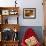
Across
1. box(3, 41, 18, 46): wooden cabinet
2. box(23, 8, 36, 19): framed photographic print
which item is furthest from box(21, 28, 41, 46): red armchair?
box(23, 8, 36, 19): framed photographic print

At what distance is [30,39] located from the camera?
559cm

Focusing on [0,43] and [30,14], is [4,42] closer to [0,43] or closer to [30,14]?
[0,43]

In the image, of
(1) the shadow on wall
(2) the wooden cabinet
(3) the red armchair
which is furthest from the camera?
(1) the shadow on wall

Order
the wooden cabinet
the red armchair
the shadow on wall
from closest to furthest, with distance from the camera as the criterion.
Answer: the red armchair
the wooden cabinet
the shadow on wall

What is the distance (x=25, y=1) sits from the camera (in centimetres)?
616

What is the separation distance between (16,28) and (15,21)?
290mm

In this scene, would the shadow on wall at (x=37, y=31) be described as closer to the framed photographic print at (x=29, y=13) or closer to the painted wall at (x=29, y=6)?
the painted wall at (x=29, y=6)

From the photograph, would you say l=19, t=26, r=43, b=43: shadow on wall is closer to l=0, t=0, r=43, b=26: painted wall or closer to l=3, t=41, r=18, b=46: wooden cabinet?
l=0, t=0, r=43, b=26: painted wall

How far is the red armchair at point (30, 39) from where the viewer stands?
556 cm

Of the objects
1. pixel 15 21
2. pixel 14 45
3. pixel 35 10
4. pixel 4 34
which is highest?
pixel 35 10

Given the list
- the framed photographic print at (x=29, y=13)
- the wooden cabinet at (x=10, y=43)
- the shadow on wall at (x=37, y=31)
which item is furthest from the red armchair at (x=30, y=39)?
the framed photographic print at (x=29, y=13)

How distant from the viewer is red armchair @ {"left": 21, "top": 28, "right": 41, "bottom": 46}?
5.56 metres

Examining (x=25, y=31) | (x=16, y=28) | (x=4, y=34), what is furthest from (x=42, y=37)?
(x=4, y=34)

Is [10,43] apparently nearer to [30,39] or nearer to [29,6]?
[30,39]
